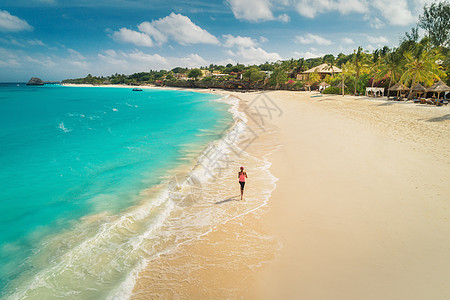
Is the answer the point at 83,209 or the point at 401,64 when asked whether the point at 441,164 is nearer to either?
the point at 83,209

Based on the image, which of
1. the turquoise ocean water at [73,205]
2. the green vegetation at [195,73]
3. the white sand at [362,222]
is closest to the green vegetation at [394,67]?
the white sand at [362,222]

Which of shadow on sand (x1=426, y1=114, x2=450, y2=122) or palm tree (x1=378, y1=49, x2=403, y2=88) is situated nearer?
shadow on sand (x1=426, y1=114, x2=450, y2=122)

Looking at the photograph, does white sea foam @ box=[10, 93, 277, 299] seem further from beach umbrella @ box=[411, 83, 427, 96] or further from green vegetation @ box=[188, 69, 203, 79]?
green vegetation @ box=[188, 69, 203, 79]

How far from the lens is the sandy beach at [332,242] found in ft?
17.8

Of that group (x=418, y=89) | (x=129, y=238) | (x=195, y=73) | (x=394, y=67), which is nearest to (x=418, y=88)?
(x=418, y=89)

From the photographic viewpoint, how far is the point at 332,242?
6797 millimetres

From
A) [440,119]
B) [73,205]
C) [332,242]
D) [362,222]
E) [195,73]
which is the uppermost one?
[195,73]

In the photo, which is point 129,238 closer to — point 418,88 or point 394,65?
point 418,88

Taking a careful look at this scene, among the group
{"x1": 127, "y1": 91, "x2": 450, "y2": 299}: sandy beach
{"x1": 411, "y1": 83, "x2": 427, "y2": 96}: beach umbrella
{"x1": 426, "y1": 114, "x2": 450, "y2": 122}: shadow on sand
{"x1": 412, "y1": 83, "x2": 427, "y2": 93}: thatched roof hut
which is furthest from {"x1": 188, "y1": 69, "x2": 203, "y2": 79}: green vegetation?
{"x1": 127, "y1": 91, "x2": 450, "y2": 299}: sandy beach

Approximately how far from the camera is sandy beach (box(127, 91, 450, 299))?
17.8 ft

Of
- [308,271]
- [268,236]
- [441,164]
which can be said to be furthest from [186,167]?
[441,164]

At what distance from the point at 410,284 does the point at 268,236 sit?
3588mm

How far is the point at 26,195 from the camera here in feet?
39.0

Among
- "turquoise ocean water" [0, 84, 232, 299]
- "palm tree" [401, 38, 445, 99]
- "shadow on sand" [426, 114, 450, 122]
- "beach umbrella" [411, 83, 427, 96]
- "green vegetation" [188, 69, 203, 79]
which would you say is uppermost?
"green vegetation" [188, 69, 203, 79]
